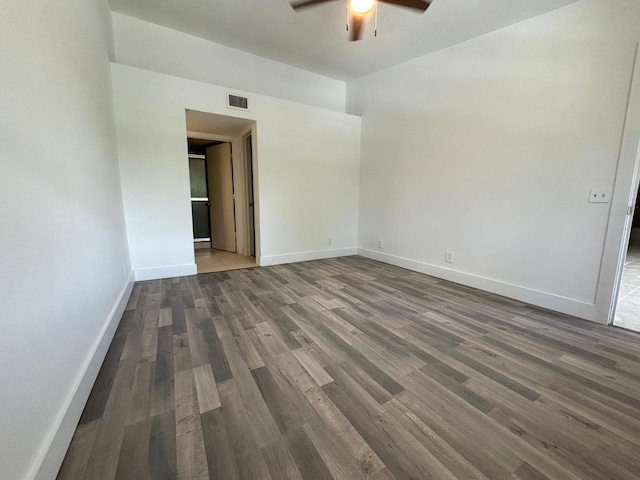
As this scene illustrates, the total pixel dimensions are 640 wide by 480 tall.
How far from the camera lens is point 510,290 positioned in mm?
2938

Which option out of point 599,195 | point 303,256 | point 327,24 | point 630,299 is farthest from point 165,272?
point 630,299

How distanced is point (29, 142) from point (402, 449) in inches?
80.9

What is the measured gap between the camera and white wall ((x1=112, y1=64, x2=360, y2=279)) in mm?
3115

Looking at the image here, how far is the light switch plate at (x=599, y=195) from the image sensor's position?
2.27 m

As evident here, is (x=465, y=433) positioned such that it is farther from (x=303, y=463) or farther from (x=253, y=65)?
(x=253, y=65)

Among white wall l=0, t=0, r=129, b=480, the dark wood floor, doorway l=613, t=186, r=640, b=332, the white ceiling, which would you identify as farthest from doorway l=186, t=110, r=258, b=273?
doorway l=613, t=186, r=640, b=332

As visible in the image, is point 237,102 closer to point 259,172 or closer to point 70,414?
point 259,172

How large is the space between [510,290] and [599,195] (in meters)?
1.20

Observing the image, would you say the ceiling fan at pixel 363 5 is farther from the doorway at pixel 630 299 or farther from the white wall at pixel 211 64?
the doorway at pixel 630 299

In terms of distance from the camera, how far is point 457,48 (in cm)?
323

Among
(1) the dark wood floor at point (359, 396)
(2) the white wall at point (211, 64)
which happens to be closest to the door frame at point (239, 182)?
(2) the white wall at point (211, 64)

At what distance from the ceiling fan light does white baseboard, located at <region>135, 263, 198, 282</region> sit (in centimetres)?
342

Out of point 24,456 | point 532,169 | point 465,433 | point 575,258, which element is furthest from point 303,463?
point 532,169

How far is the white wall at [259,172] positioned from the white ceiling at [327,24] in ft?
2.40
